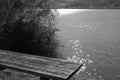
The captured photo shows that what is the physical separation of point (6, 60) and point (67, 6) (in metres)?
159

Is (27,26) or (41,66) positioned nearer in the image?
(41,66)

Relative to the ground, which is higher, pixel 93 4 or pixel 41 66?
pixel 41 66

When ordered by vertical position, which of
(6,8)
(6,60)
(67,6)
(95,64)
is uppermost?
(6,8)

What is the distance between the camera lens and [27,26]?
9164mm

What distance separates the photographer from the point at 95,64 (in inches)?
430

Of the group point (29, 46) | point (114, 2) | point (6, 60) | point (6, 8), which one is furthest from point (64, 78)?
point (114, 2)

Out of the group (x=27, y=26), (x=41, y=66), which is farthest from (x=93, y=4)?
(x=41, y=66)

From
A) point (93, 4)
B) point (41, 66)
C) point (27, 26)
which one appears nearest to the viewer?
point (41, 66)

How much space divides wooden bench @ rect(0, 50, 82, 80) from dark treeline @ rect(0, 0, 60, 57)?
4.38 m

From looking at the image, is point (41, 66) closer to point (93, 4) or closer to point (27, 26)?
point (27, 26)

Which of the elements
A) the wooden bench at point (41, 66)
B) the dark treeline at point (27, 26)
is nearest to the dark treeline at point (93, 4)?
the dark treeline at point (27, 26)

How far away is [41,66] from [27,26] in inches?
240

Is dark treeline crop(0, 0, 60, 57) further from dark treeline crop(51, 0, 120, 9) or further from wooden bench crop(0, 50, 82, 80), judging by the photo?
dark treeline crop(51, 0, 120, 9)

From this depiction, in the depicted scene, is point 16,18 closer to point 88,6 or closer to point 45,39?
point 45,39
